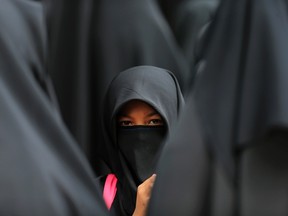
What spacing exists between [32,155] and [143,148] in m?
0.66

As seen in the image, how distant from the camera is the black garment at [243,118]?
1.49 meters

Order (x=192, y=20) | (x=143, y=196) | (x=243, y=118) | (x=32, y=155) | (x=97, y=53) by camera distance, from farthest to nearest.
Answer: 1. (x=192, y=20)
2. (x=97, y=53)
3. (x=143, y=196)
4. (x=32, y=155)
5. (x=243, y=118)

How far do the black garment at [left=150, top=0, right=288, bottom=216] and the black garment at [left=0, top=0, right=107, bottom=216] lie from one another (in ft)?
0.66

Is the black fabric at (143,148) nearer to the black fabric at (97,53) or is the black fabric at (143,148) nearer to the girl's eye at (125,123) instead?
the girl's eye at (125,123)

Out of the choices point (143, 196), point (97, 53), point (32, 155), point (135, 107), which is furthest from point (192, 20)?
point (32, 155)

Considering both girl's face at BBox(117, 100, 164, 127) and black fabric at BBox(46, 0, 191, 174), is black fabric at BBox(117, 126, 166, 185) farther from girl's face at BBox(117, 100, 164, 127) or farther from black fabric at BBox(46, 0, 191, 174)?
black fabric at BBox(46, 0, 191, 174)

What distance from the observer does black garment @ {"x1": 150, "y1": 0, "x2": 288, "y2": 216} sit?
1.49 m

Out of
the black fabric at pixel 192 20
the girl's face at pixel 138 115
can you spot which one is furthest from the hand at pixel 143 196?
the black fabric at pixel 192 20

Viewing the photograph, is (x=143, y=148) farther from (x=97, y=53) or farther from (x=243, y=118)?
(x=97, y=53)

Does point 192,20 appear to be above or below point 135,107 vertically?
below

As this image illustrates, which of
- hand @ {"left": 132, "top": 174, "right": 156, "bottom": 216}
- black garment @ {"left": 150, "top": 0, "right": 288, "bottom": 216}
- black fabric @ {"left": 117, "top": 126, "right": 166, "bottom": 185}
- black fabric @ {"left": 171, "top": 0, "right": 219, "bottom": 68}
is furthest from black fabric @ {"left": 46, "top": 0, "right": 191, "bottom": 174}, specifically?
black garment @ {"left": 150, "top": 0, "right": 288, "bottom": 216}

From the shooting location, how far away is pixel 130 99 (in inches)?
88.7

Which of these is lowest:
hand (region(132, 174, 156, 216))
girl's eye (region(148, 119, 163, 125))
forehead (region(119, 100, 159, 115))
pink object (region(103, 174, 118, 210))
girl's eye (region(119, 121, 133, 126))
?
pink object (region(103, 174, 118, 210))

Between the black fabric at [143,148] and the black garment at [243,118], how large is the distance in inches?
24.9
